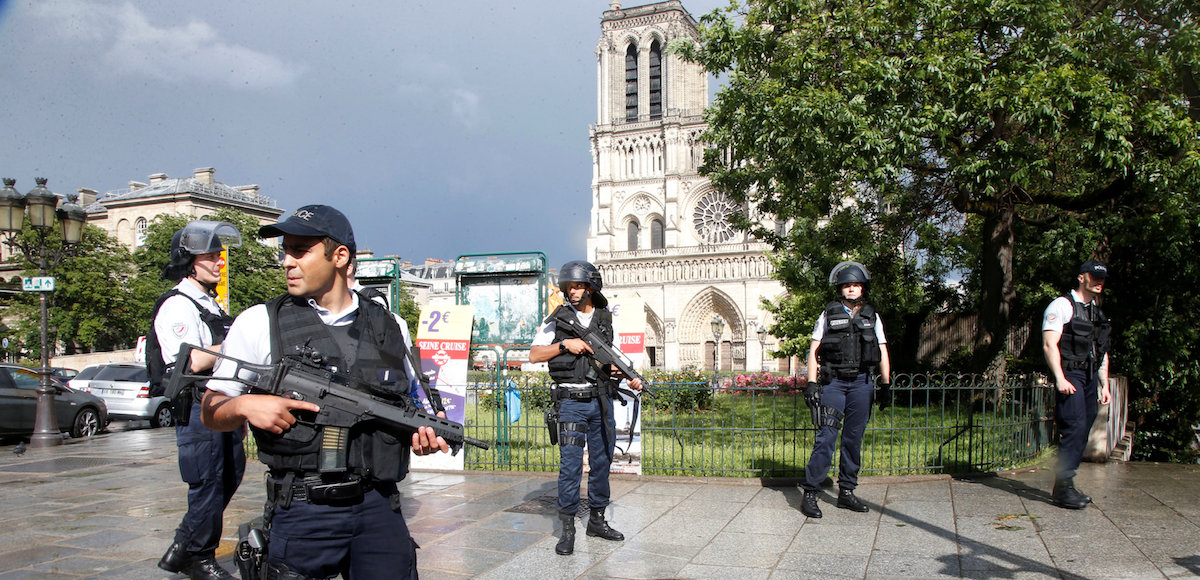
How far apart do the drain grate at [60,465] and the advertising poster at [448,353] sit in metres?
4.15

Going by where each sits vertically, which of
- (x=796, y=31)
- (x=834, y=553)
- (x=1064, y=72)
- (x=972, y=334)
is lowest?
(x=834, y=553)

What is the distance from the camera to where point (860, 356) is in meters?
5.79

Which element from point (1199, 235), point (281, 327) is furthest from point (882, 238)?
point (281, 327)

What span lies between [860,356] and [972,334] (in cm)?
1161

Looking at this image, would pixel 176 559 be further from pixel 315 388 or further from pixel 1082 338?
pixel 1082 338

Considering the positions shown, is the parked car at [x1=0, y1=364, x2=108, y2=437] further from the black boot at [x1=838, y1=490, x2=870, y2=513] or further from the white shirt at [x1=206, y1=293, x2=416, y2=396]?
the white shirt at [x1=206, y1=293, x2=416, y2=396]

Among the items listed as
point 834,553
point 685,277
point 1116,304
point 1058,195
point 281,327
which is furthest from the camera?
point 685,277

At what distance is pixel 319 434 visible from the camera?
2344 mm

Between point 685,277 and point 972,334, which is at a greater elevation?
point 685,277

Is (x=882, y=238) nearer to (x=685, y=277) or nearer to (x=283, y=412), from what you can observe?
(x=283, y=412)

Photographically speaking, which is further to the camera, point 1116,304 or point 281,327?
point 1116,304

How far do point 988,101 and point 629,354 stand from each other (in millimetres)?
5093

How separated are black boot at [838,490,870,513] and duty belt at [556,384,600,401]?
229 centimetres

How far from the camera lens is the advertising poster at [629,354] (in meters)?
7.55
